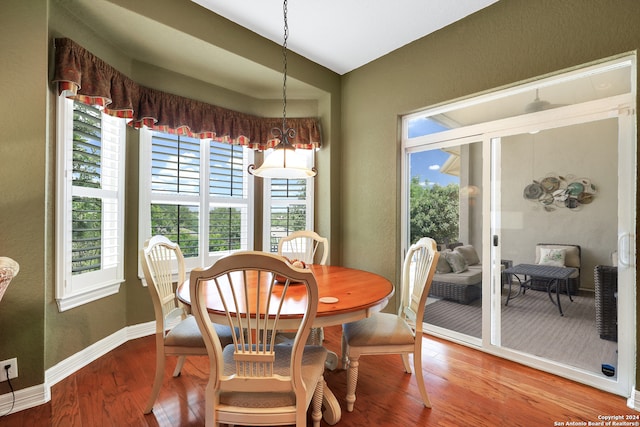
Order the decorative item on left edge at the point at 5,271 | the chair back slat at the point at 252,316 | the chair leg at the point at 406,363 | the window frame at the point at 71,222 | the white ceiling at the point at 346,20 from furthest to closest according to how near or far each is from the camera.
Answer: the white ceiling at the point at 346,20 → the chair leg at the point at 406,363 → the window frame at the point at 71,222 → the decorative item on left edge at the point at 5,271 → the chair back slat at the point at 252,316

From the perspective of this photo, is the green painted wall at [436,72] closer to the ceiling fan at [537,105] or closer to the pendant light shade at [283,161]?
the ceiling fan at [537,105]

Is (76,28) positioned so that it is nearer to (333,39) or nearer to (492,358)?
(333,39)

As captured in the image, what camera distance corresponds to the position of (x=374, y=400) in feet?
Result: 6.09

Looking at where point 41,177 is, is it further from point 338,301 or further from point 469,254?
point 469,254

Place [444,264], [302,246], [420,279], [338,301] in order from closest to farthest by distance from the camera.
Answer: [338,301] < [420,279] < [444,264] < [302,246]

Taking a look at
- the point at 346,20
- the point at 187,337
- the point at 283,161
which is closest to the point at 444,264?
the point at 283,161

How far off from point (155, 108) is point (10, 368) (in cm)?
217

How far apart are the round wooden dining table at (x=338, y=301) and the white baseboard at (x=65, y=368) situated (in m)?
1.11

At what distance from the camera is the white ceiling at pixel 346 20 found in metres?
2.40

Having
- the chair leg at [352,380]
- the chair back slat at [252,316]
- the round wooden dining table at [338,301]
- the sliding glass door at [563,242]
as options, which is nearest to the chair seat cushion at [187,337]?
the round wooden dining table at [338,301]

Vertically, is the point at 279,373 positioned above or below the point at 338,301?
below

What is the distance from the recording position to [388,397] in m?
1.89

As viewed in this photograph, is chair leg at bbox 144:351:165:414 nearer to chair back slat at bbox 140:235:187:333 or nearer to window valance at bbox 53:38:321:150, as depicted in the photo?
chair back slat at bbox 140:235:187:333

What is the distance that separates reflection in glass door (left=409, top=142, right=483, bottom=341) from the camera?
8.69 ft
